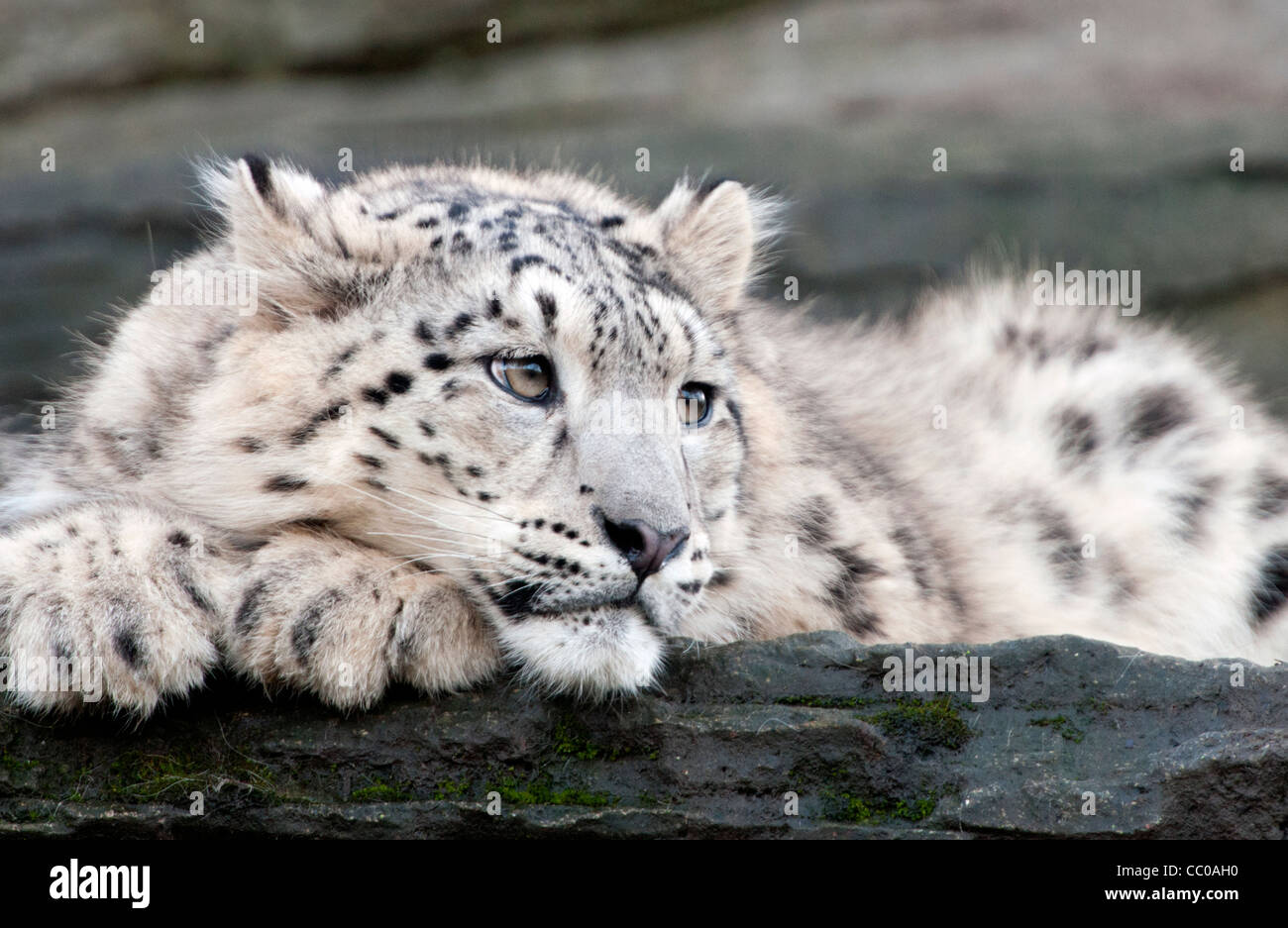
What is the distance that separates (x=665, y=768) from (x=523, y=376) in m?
1.02

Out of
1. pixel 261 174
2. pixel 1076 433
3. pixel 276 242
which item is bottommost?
pixel 1076 433

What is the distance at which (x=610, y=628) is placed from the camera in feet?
11.1

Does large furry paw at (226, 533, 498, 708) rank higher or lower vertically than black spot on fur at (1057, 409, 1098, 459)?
lower

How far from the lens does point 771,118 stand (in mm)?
10578

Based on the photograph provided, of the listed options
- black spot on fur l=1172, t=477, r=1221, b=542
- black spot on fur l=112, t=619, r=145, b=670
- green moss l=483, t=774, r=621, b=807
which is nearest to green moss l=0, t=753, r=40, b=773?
black spot on fur l=112, t=619, r=145, b=670

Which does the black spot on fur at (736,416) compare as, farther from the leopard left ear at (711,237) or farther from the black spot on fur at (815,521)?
the leopard left ear at (711,237)

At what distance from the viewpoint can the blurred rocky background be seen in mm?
9656

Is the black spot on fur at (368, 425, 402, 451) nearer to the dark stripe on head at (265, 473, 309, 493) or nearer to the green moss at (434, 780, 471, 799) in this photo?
the dark stripe on head at (265, 473, 309, 493)

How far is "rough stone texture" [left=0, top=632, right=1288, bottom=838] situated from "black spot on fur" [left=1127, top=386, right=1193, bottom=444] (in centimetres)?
220

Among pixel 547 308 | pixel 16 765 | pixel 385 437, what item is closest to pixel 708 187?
pixel 547 308

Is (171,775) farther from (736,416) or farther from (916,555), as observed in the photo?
(916,555)

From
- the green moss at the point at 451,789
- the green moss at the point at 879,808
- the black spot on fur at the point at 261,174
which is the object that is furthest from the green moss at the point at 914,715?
the black spot on fur at the point at 261,174

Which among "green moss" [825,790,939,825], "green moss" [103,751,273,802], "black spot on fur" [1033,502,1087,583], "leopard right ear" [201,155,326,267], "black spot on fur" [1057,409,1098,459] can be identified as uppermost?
"leopard right ear" [201,155,326,267]

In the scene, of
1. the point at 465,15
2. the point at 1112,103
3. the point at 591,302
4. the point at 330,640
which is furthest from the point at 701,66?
the point at 330,640
